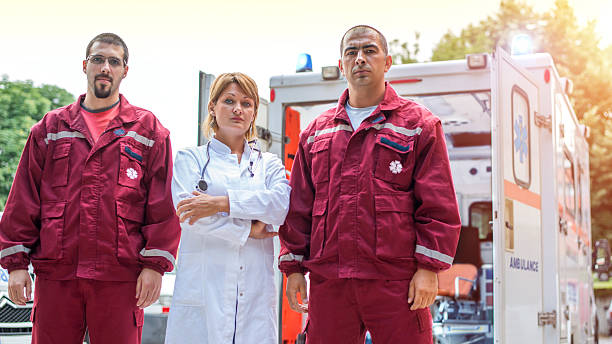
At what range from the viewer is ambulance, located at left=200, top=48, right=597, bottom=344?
4.06 meters

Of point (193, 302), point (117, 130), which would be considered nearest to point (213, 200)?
point (193, 302)

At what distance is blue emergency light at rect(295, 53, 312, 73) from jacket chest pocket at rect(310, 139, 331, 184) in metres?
2.28

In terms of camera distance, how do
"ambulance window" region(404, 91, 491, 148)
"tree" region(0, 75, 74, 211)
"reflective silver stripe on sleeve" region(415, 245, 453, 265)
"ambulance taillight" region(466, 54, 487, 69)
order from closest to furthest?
"reflective silver stripe on sleeve" region(415, 245, 453, 265) → "ambulance taillight" region(466, 54, 487, 69) → "ambulance window" region(404, 91, 491, 148) → "tree" region(0, 75, 74, 211)

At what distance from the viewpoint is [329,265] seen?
2887 mm

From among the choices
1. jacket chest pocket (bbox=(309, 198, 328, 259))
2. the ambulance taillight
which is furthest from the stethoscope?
the ambulance taillight

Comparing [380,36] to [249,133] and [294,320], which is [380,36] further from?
[294,320]

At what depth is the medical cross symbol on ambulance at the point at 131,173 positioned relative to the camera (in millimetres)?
3169

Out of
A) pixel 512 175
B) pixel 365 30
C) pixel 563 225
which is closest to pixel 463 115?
pixel 563 225

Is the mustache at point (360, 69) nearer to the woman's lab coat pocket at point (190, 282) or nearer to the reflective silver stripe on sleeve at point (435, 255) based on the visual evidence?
the reflective silver stripe on sleeve at point (435, 255)

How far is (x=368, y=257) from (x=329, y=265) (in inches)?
7.2

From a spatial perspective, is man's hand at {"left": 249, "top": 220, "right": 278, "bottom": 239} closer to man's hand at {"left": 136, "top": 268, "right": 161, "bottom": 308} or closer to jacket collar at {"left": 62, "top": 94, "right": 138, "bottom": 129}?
man's hand at {"left": 136, "top": 268, "right": 161, "bottom": 308}

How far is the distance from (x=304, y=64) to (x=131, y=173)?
244cm

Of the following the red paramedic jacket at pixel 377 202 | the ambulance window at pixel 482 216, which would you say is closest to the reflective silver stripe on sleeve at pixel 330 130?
the red paramedic jacket at pixel 377 202

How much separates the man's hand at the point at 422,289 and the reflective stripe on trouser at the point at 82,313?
1240 mm
